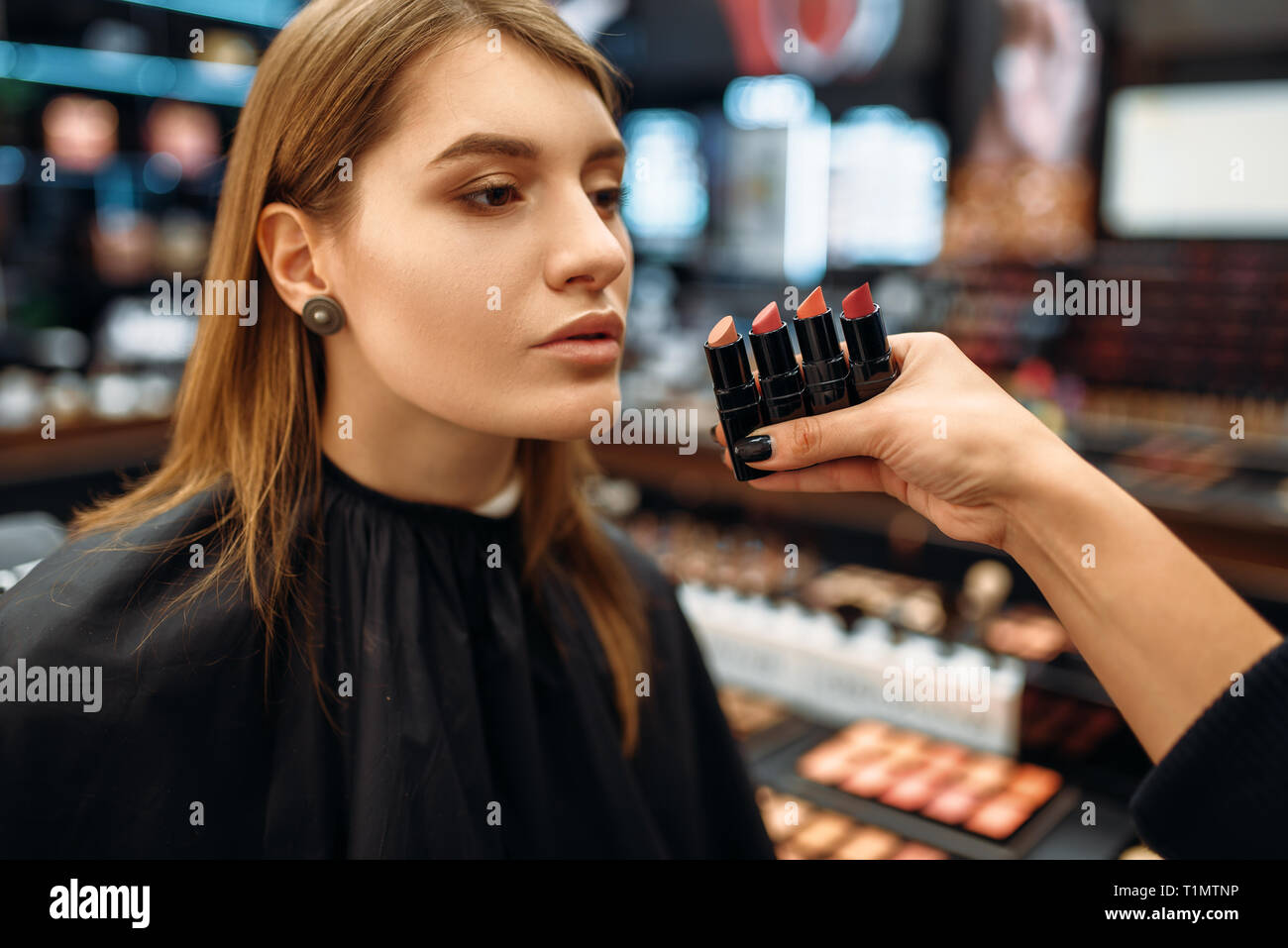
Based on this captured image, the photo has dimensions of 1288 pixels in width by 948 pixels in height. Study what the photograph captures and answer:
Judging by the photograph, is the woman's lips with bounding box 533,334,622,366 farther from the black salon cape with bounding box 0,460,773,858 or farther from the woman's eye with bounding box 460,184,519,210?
the black salon cape with bounding box 0,460,773,858

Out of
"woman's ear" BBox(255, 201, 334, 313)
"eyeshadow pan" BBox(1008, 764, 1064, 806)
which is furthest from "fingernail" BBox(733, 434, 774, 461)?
"eyeshadow pan" BBox(1008, 764, 1064, 806)

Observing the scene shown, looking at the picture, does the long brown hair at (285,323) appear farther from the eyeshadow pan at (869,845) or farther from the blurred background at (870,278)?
the eyeshadow pan at (869,845)

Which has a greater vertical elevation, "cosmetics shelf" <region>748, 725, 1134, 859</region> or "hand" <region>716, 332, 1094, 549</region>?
"hand" <region>716, 332, 1094, 549</region>

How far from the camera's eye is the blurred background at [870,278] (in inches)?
70.5

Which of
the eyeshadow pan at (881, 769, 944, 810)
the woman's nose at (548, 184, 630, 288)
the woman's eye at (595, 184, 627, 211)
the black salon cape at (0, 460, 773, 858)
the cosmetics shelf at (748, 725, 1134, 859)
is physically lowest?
the cosmetics shelf at (748, 725, 1134, 859)

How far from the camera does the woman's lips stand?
1.03 m

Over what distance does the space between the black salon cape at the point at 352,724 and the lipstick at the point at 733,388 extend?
385 millimetres

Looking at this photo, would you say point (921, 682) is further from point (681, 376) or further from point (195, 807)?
point (681, 376)

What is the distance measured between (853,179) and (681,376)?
1177mm

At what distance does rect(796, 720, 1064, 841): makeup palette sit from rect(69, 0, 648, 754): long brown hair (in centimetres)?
59

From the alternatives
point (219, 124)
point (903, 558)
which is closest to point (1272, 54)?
point (903, 558)

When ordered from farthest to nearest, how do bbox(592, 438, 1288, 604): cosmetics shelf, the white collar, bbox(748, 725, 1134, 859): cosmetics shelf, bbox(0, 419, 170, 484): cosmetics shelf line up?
1. bbox(0, 419, 170, 484): cosmetics shelf
2. bbox(592, 438, 1288, 604): cosmetics shelf
3. bbox(748, 725, 1134, 859): cosmetics shelf
4. the white collar

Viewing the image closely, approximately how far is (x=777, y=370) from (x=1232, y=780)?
51 centimetres

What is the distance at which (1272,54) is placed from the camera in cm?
313
